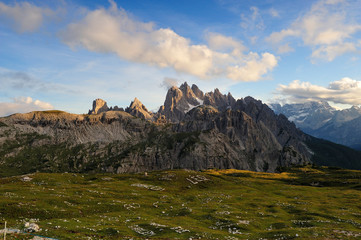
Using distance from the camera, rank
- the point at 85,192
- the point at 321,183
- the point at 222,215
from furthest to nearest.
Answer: the point at 321,183, the point at 85,192, the point at 222,215

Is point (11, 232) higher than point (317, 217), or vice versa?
point (11, 232)

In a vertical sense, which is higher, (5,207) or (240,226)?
(5,207)

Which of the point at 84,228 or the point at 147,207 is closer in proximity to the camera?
the point at 84,228

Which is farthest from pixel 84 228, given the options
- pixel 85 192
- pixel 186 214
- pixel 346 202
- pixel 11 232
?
pixel 346 202

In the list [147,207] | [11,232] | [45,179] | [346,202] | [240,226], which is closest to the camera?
[11,232]

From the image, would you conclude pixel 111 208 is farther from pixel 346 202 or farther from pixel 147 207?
pixel 346 202

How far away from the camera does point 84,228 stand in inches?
1228

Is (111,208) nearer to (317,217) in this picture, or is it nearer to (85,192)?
(85,192)

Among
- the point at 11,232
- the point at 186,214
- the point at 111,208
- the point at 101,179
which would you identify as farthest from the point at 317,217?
the point at 101,179

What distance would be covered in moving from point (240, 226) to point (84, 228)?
26479mm

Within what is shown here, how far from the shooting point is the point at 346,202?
75875 mm

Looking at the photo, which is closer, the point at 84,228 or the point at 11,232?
the point at 11,232

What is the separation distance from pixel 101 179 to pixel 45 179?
75.1 feet

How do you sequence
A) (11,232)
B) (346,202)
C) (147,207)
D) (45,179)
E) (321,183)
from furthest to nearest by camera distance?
(321,183)
(45,179)
(346,202)
(147,207)
(11,232)
